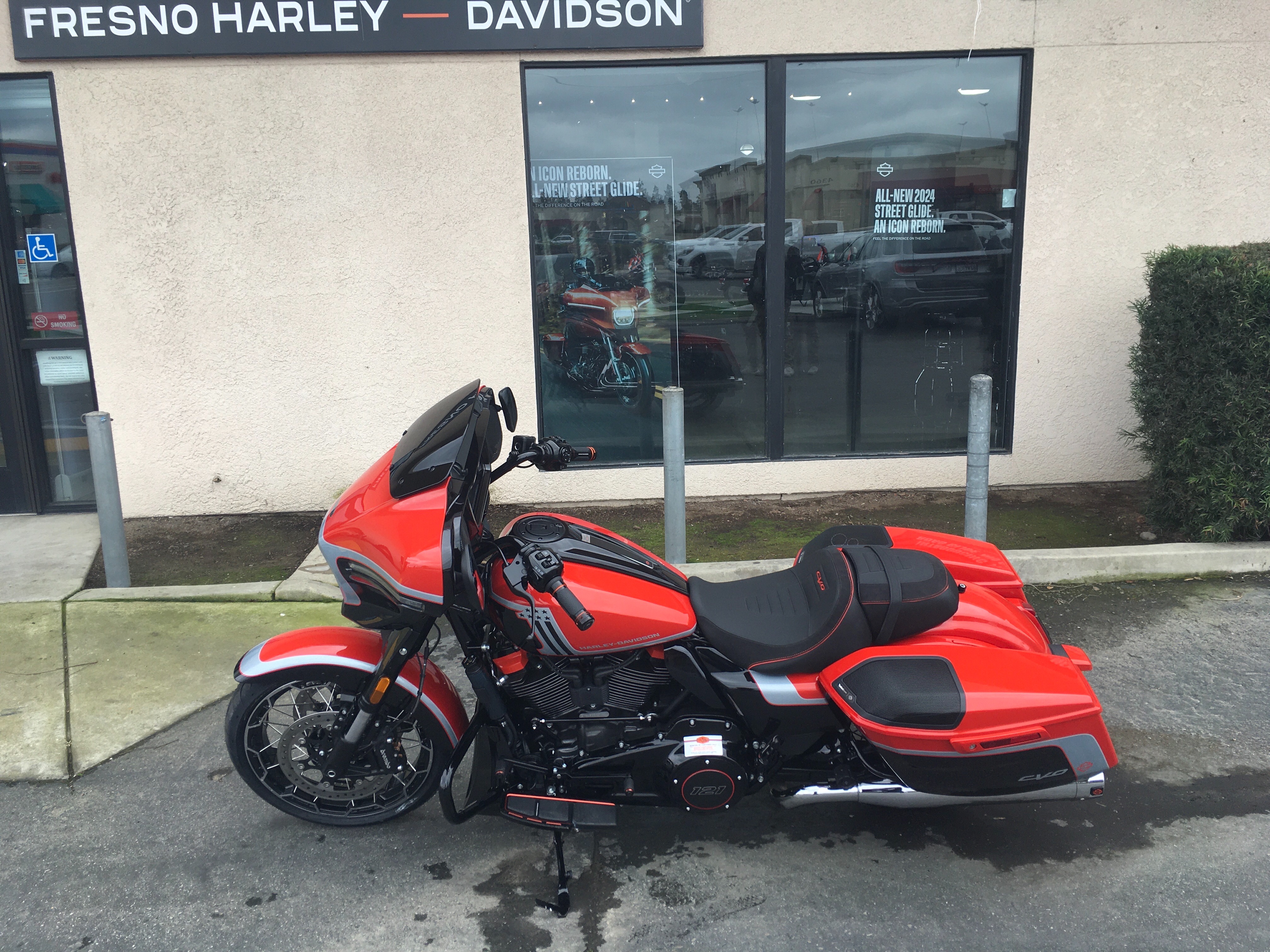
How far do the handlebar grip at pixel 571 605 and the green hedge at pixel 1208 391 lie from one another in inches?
167

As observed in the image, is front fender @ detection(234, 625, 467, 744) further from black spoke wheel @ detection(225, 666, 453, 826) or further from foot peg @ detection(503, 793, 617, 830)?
foot peg @ detection(503, 793, 617, 830)

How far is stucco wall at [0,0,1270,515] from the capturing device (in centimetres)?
646

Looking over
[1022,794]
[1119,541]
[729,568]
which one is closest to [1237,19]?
[1119,541]

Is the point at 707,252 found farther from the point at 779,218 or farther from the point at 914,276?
the point at 914,276

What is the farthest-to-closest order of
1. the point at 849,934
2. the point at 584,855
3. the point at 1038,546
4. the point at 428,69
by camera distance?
the point at 428,69 → the point at 1038,546 → the point at 584,855 → the point at 849,934

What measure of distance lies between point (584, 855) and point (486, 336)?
13.9ft

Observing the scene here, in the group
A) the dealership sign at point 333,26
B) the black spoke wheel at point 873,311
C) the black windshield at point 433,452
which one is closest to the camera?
the black windshield at point 433,452

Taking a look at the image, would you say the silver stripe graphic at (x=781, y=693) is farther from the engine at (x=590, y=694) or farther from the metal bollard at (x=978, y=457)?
the metal bollard at (x=978, y=457)

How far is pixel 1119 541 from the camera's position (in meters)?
6.06

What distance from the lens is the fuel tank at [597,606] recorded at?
2967 millimetres

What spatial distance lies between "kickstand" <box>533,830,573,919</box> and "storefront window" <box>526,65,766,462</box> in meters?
4.16

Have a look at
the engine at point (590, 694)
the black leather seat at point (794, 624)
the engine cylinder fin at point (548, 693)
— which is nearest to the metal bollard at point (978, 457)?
the black leather seat at point (794, 624)

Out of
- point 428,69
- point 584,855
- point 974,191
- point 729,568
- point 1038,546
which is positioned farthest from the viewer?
point 974,191

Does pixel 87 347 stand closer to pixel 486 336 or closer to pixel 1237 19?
pixel 486 336
